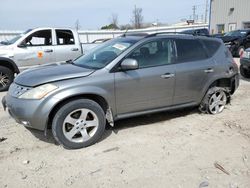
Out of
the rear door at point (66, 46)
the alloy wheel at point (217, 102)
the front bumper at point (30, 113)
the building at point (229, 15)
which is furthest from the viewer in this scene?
the building at point (229, 15)

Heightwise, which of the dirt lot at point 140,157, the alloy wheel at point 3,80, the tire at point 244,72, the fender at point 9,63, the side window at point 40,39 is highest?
the side window at point 40,39

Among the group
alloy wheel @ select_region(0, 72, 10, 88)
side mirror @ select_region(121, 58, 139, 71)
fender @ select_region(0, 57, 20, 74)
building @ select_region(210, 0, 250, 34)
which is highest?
building @ select_region(210, 0, 250, 34)

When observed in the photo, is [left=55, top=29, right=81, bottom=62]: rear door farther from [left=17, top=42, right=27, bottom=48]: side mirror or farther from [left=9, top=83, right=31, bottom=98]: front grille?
[left=9, top=83, right=31, bottom=98]: front grille

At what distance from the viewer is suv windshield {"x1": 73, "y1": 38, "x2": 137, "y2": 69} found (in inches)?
176

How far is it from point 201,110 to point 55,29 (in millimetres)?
5142

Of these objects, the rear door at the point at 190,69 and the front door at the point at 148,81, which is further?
the rear door at the point at 190,69

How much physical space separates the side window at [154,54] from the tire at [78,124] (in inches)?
42.2

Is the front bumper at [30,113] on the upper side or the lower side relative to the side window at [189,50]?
lower

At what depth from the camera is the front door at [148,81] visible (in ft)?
14.3

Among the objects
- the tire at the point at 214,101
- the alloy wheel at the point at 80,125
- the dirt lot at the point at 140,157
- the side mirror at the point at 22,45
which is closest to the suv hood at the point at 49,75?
the alloy wheel at the point at 80,125

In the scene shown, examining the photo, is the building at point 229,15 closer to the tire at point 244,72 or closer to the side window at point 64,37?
the tire at point 244,72

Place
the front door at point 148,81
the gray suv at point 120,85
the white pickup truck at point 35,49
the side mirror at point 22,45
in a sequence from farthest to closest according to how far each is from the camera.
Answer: the side mirror at point 22,45
the white pickup truck at point 35,49
the front door at point 148,81
the gray suv at point 120,85

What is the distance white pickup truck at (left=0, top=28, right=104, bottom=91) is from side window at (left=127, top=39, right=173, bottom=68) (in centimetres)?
445

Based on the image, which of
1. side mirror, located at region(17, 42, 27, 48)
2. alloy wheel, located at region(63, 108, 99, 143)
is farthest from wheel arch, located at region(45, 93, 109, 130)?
side mirror, located at region(17, 42, 27, 48)
